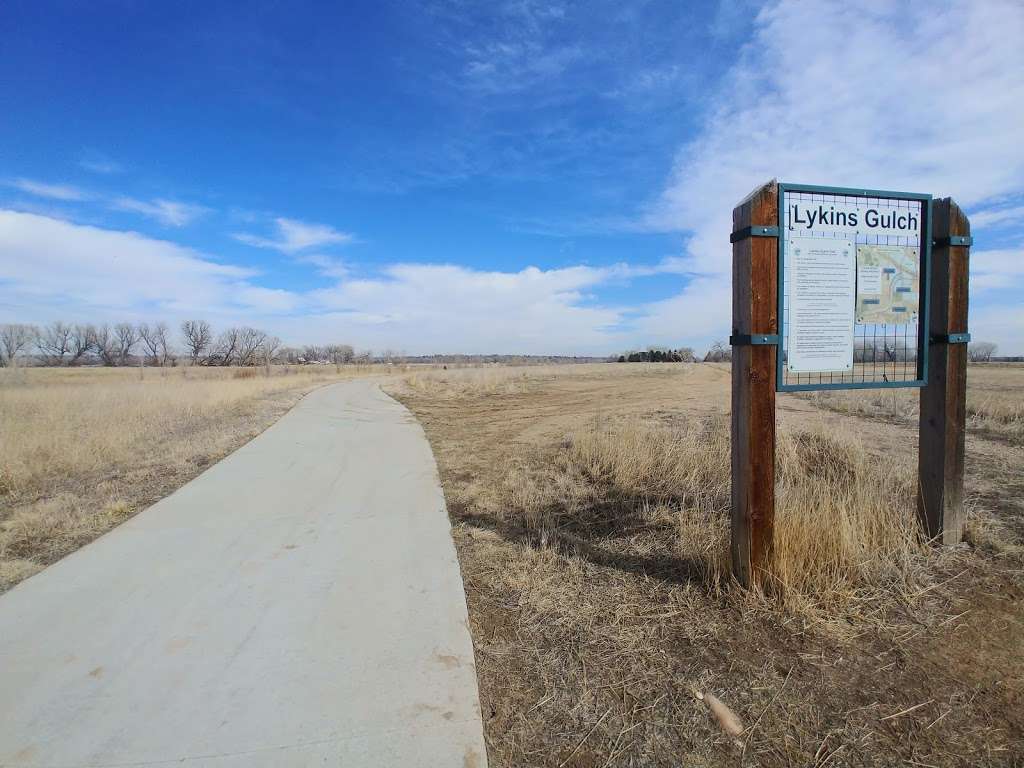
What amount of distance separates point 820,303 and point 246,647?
13.3 feet

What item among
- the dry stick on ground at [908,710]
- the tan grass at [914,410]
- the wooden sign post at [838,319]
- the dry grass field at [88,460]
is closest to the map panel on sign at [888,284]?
the wooden sign post at [838,319]

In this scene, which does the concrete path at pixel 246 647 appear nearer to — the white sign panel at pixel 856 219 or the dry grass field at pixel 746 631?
the dry grass field at pixel 746 631

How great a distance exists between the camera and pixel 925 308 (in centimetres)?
376

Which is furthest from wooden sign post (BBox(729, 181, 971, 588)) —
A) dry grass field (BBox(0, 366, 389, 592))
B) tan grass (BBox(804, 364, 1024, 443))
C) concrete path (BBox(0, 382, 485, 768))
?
tan grass (BBox(804, 364, 1024, 443))

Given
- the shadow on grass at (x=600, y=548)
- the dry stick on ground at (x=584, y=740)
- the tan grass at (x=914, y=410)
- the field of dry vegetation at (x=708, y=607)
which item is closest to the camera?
the dry stick on ground at (x=584, y=740)

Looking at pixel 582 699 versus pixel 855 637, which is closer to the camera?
pixel 582 699

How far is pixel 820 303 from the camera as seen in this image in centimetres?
341

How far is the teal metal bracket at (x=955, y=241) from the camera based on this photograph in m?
Result: 3.74

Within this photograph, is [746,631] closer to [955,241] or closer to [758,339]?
[758,339]

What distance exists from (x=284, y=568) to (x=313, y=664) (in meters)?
1.50

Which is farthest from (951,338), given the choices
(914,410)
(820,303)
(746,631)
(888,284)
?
(914,410)

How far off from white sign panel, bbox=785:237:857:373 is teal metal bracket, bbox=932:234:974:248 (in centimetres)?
85

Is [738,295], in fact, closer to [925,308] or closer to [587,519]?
[925,308]

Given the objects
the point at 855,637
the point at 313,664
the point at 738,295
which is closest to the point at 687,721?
the point at 855,637
